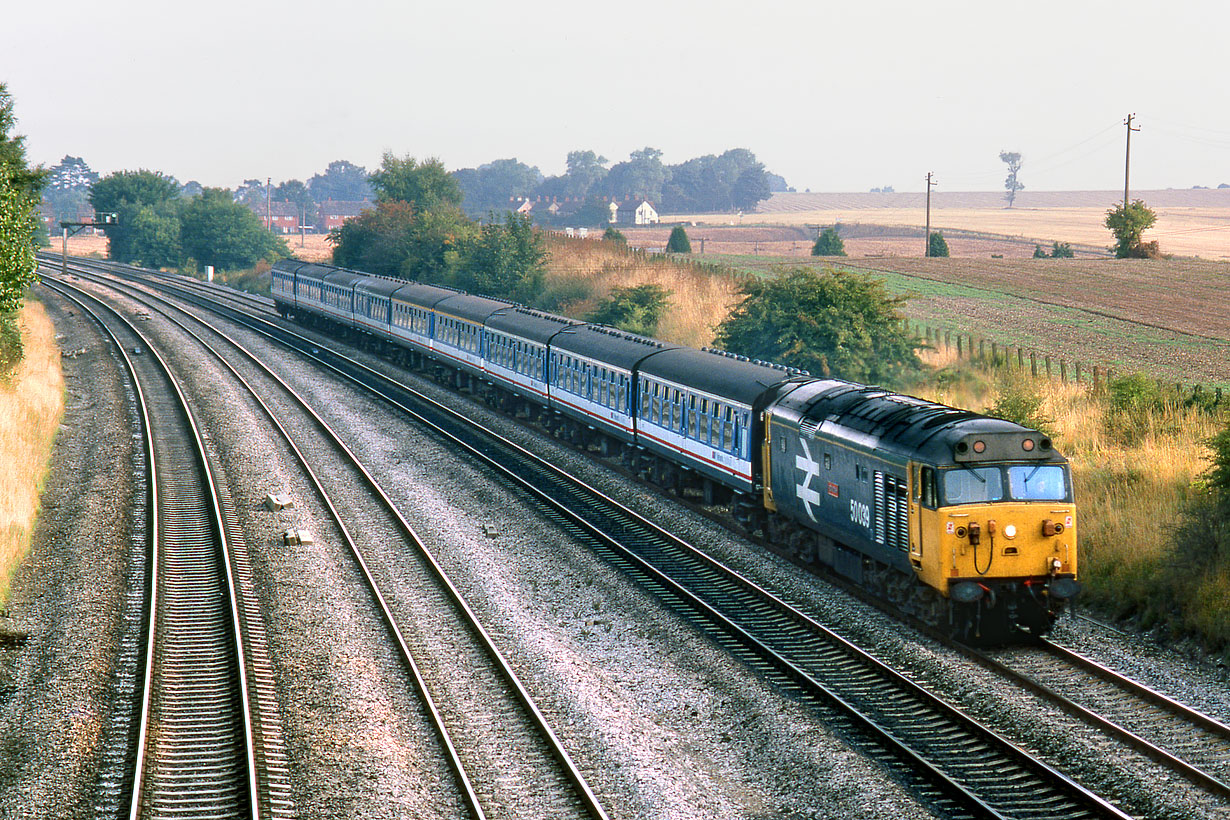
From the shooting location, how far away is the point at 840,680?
15258 mm

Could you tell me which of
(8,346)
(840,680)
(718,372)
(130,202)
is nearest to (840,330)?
(718,372)

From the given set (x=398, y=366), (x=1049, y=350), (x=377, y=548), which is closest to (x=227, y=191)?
(x=398, y=366)

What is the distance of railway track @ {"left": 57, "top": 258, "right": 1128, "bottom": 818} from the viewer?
11.9 meters

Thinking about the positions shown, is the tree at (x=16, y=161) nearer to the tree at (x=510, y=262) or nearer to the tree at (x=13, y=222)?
the tree at (x=13, y=222)

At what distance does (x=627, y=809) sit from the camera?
11.8 meters

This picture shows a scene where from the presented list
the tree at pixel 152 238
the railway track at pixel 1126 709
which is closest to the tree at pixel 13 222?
the railway track at pixel 1126 709

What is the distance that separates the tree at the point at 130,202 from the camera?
124625 mm

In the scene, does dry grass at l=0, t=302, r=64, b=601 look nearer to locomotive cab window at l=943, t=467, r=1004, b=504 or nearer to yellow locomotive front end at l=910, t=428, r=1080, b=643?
yellow locomotive front end at l=910, t=428, r=1080, b=643

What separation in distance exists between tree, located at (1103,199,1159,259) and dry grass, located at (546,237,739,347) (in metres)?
34.4

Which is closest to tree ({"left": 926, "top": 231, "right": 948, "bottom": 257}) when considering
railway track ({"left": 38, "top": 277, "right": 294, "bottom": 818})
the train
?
the train

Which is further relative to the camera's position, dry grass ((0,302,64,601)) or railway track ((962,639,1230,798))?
dry grass ((0,302,64,601))

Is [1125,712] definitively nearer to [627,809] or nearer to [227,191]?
[627,809]

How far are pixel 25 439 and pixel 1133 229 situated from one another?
7176cm

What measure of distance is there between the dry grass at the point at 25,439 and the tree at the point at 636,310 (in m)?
21.4
